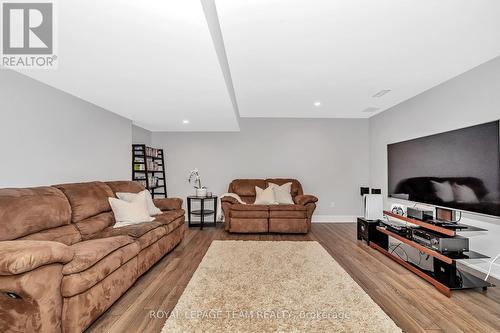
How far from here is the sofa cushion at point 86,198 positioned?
2.45 metres

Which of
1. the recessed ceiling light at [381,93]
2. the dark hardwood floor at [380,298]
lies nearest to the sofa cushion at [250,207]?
the dark hardwood floor at [380,298]

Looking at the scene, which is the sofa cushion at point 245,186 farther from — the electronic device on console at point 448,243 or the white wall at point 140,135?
the electronic device on console at point 448,243

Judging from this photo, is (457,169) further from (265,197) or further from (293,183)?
(265,197)

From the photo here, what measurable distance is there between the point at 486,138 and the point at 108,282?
375 centimetres

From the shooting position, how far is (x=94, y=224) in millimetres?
2602

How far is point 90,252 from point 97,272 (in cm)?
16

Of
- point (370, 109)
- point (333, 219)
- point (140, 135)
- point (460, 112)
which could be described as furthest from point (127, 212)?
point (370, 109)

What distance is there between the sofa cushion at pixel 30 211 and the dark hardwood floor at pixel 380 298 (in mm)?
918

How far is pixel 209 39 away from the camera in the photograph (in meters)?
1.82

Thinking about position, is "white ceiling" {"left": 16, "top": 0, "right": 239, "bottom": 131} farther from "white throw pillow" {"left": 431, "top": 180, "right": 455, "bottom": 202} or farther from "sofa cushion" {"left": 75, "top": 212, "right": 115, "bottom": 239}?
"white throw pillow" {"left": 431, "top": 180, "right": 455, "bottom": 202}

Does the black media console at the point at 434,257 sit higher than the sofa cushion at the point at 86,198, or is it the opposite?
the sofa cushion at the point at 86,198

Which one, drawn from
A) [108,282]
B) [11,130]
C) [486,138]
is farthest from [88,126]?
[486,138]

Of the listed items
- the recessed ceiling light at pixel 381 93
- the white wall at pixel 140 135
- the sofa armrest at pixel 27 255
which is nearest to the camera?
the sofa armrest at pixel 27 255

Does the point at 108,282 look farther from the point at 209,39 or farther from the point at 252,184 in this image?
the point at 252,184
